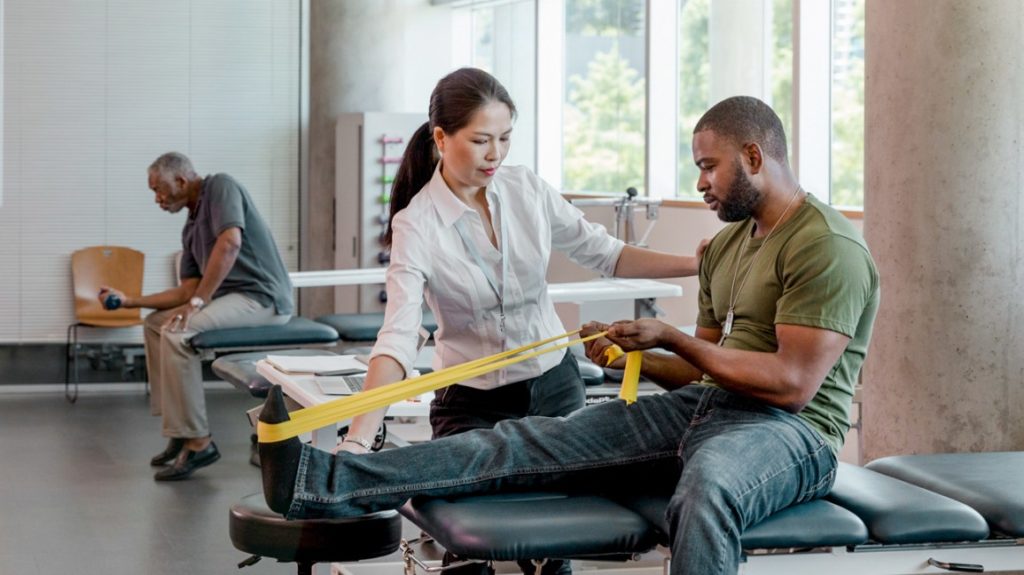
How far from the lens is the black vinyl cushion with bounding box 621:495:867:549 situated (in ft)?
7.75

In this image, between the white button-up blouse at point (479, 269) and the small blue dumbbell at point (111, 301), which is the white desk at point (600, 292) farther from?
the white button-up blouse at point (479, 269)

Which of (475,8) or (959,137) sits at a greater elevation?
(475,8)

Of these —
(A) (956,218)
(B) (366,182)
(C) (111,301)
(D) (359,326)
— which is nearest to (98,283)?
(B) (366,182)

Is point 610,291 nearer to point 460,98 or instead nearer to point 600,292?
point 600,292

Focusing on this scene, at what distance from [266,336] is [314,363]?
2.19 metres

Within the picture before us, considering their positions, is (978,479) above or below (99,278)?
Result: below

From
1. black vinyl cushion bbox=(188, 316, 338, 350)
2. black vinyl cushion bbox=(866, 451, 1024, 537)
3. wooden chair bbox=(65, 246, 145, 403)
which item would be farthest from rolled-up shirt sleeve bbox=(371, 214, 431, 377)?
wooden chair bbox=(65, 246, 145, 403)

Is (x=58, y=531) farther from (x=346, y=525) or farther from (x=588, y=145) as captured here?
(x=588, y=145)

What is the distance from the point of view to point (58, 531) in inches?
183

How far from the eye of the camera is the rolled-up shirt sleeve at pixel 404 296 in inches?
104

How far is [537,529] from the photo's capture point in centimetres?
233

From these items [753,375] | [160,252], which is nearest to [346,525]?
[753,375]

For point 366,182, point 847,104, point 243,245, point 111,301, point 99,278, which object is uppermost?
point 847,104

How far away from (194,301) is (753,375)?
3.90 metres
